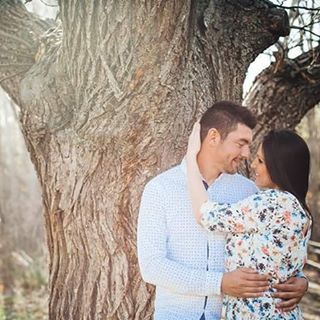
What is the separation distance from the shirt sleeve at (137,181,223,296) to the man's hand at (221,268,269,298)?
4 centimetres

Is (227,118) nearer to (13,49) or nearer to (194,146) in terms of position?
(194,146)

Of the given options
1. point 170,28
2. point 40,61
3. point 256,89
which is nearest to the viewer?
point 170,28

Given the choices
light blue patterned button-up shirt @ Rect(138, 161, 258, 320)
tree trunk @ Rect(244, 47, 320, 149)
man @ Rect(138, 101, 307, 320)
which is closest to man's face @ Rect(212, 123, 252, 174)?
man @ Rect(138, 101, 307, 320)

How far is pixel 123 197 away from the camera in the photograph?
12.0 feet

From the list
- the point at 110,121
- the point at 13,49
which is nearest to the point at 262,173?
the point at 110,121

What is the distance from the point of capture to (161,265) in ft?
9.61

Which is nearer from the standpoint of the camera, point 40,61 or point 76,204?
point 76,204

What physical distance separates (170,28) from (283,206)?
3.92 ft

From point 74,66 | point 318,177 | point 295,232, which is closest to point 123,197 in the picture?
point 74,66

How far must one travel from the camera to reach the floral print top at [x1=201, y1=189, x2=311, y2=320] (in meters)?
2.93

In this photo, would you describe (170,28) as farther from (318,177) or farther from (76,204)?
(318,177)

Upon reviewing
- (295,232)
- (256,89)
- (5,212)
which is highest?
(256,89)

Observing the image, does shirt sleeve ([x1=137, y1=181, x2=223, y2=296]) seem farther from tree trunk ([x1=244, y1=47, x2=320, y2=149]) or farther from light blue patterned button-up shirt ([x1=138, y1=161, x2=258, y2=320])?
tree trunk ([x1=244, y1=47, x2=320, y2=149])

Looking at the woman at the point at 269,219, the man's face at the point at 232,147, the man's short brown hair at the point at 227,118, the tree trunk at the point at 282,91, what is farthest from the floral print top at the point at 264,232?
the tree trunk at the point at 282,91
